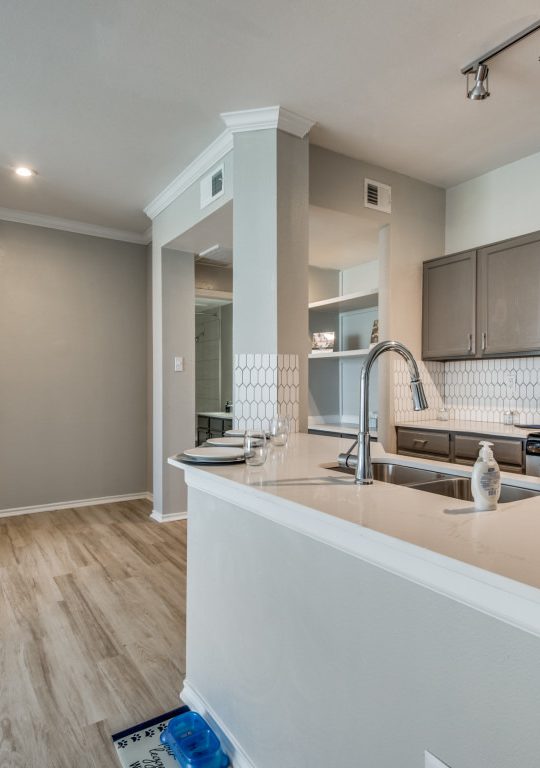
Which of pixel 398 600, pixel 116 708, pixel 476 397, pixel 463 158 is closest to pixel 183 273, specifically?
pixel 463 158

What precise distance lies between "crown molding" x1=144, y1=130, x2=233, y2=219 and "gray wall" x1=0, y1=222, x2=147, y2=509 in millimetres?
959

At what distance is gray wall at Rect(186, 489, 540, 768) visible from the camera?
790 mm

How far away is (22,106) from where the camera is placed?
2.64 metres

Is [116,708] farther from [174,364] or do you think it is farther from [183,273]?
[183,273]

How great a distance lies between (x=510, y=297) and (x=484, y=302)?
18cm

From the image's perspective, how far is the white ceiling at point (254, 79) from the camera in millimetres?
1995

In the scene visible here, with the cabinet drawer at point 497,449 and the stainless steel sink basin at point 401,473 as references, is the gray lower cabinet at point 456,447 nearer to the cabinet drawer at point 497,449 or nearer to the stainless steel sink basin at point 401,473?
the cabinet drawer at point 497,449

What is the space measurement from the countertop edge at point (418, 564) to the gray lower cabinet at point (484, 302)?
242cm

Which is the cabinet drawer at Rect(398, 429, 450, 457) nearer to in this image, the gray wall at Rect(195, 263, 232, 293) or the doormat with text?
the doormat with text

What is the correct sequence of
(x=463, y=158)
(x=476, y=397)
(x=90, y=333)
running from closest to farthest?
(x=463, y=158), (x=476, y=397), (x=90, y=333)

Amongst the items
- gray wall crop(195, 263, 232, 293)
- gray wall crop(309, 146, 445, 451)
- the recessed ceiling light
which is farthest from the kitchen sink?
gray wall crop(195, 263, 232, 293)

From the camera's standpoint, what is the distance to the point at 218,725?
5.39 ft

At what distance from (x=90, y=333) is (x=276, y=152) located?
2780 millimetres

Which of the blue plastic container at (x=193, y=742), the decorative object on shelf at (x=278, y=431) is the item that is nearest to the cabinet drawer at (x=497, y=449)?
the decorative object on shelf at (x=278, y=431)
